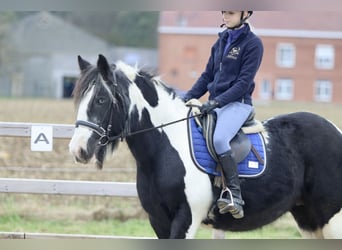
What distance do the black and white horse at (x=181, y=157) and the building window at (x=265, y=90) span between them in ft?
142

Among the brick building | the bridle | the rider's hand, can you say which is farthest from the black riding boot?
the brick building

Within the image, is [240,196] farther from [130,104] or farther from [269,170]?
[130,104]

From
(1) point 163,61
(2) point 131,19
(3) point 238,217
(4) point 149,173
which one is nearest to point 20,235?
(4) point 149,173

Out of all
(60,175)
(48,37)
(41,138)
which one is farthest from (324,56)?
(41,138)

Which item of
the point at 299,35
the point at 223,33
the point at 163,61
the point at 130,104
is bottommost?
the point at 163,61

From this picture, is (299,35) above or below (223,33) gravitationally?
below

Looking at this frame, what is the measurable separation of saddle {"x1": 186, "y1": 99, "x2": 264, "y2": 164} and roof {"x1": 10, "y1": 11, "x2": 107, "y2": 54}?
201 feet

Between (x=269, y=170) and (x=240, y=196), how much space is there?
0.42 m

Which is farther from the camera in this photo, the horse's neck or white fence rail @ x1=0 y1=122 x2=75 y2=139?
white fence rail @ x1=0 y1=122 x2=75 y2=139

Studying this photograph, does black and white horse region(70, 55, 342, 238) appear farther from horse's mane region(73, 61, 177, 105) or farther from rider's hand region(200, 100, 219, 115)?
rider's hand region(200, 100, 219, 115)

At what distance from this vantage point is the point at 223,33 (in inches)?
202

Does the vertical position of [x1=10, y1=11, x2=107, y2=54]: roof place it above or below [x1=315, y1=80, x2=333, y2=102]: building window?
above

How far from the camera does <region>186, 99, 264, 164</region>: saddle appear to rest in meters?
4.86

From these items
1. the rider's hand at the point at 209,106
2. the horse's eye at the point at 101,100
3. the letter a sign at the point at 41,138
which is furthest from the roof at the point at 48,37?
the horse's eye at the point at 101,100
